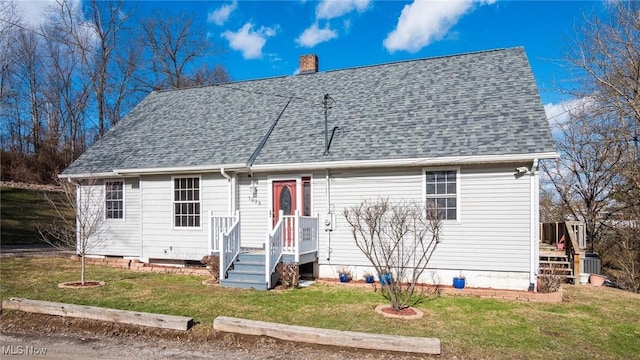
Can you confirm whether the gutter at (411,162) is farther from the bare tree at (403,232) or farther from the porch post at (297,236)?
the porch post at (297,236)

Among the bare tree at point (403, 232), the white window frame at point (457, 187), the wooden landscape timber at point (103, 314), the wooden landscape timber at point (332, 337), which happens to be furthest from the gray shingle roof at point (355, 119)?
the wooden landscape timber at point (103, 314)

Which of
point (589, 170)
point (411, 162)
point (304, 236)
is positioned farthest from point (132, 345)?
point (589, 170)

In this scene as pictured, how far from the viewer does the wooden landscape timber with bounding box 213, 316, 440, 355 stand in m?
5.99

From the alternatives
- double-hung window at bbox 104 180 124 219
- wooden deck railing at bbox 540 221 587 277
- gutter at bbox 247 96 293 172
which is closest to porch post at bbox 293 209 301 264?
gutter at bbox 247 96 293 172

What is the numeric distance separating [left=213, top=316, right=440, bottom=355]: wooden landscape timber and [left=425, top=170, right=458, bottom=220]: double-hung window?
15.4 ft

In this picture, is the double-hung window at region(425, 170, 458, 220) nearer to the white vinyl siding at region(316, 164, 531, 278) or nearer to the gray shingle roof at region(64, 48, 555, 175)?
the white vinyl siding at region(316, 164, 531, 278)

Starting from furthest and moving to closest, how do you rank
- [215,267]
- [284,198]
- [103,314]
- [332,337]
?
[284,198] < [215,267] < [103,314] < [332,337]

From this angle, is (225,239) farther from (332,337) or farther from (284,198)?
(332,337)

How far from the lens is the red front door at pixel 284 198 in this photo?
12.0m

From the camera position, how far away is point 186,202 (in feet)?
42.7

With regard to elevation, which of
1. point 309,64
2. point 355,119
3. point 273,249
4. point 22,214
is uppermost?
point 309,64

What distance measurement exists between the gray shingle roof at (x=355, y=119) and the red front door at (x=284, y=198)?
0.69 metres

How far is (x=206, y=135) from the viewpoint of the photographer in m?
14.1

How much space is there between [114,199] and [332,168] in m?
7.45
